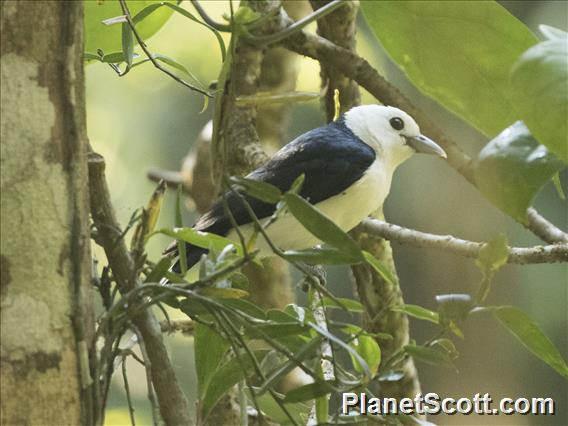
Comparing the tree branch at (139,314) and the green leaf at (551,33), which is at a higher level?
the green leaf at (551,33)

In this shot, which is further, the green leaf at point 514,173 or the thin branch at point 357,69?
the thin branch at point 357,69

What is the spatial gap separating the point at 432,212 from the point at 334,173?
314 cm

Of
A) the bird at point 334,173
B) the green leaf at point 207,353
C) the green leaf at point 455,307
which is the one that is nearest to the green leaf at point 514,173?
the green leaf at point 455,307

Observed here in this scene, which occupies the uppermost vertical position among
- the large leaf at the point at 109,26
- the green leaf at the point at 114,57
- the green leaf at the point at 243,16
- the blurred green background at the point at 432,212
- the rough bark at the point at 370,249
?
the green leaf at the point at 243,16

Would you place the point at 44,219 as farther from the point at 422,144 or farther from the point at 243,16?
the point at 422,144

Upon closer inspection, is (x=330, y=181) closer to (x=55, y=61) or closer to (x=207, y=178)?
(x=207, y=178)

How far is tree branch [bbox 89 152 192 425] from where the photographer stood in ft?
2.86

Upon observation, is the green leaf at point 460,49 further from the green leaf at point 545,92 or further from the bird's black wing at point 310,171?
the bird's black wing at point 310,171

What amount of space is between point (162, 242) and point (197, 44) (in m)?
0.92

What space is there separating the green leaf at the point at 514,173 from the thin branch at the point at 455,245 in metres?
0.51

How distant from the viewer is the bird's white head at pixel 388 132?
2016mm

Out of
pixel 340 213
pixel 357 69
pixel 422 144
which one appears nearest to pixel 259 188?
pixel 357 69

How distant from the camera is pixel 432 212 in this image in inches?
193

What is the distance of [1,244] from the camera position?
716 millimetres
